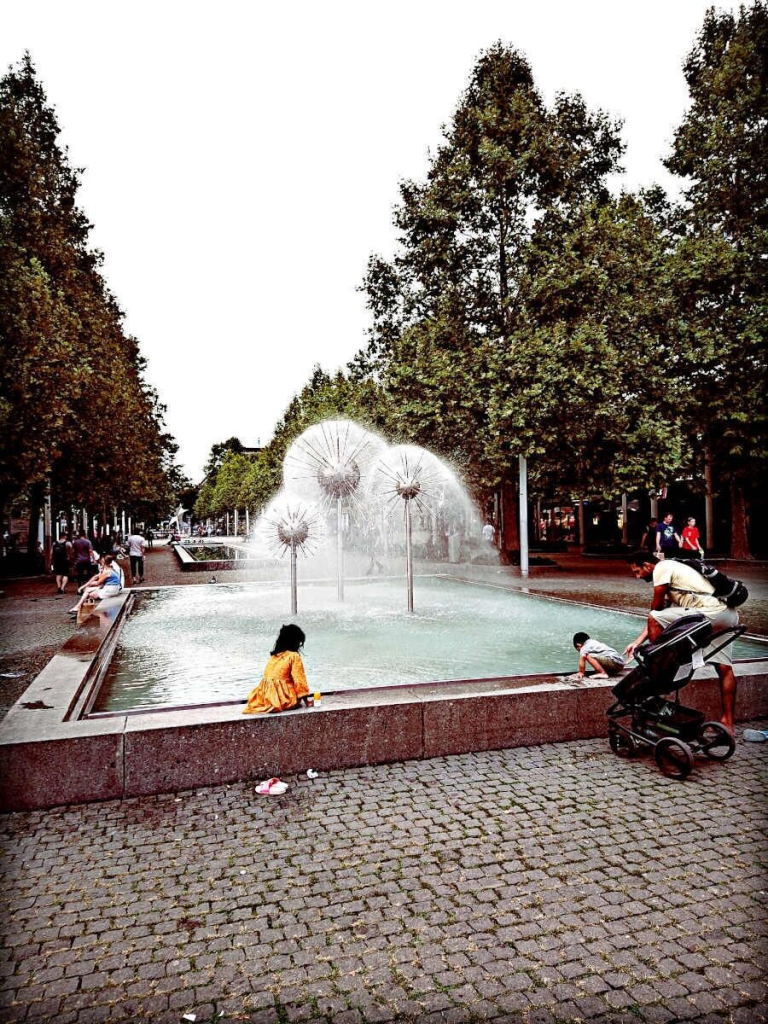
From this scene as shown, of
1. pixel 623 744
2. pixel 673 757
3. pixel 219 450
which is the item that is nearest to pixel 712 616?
pixel 673 757

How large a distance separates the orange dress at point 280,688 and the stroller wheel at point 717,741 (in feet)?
10.7

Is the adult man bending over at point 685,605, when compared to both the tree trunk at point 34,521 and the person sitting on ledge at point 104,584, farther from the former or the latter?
the tree trunk at point 34,521

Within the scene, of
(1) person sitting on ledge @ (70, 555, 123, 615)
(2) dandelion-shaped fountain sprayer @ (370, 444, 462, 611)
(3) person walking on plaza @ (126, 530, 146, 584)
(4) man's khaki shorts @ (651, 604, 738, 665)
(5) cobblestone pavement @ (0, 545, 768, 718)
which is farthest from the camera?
(3) person walking on plaza @ (126, 530, 146, 584)

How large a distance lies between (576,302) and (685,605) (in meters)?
18.9

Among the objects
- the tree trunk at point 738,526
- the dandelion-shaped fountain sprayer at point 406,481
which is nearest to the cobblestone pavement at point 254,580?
the tree trunk at point 738,526

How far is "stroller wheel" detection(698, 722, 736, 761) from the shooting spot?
576 cm

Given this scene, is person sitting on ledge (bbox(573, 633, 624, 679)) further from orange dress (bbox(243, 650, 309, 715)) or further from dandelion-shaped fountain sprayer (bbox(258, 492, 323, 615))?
dandelion-shaped fountain sprayer (bbox(258, 492, 323, 615))

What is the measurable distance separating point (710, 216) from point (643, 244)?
165 inches

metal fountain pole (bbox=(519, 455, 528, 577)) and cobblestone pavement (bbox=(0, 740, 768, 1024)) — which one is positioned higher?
metal fountain pole (bbox=(519, 455, 528, 577))

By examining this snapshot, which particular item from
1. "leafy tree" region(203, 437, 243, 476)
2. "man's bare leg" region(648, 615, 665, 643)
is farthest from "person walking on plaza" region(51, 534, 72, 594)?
"leafy tree" region(203, 437, 243, 476)

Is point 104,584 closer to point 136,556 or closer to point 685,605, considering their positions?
point 136,556

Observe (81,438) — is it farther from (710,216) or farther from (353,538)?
(710,216)

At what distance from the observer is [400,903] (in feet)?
12.5

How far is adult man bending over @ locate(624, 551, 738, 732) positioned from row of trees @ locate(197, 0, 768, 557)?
15.6 m
